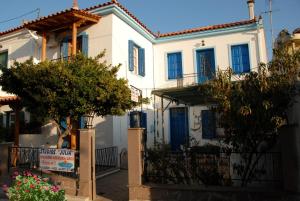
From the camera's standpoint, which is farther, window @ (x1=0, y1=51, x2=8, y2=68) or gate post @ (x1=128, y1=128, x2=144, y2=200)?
window @ (x1=0, y1=51, x2=8, y2=68)

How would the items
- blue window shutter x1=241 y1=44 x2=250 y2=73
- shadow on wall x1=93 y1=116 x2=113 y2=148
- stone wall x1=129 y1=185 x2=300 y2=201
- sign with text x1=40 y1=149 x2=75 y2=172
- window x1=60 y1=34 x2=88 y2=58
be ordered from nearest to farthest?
stone wall x1=129 y1=185 x2=300 y2=201
sign with text x1=40 y1=149 x2=75 y2=172
shadow on wall x1=93 y1=116 x2=113 y2=148
window x1=60 y1=34 x2=88 y2=58
blue window shutter x1=241 y1=44 x2=250 y2=73

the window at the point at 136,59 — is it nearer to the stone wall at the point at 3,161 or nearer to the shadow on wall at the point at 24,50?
the shadow on wall at the point at 24,50

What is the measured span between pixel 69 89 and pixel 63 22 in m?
5.83

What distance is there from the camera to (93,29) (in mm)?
13617

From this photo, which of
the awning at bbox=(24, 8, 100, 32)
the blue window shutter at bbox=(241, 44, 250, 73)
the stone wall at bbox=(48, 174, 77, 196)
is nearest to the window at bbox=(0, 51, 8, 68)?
the awning at bbox=(24, 8, 100, 32)

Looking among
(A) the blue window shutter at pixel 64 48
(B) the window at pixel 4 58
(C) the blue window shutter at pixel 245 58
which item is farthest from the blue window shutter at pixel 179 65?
(B) the window at pixel 4 58

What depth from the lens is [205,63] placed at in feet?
52.6

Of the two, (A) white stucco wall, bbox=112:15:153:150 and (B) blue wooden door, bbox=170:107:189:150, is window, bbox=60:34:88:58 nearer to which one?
(A) white stucco wall, bbox=112:15:153:150

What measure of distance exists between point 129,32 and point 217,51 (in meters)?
4.90

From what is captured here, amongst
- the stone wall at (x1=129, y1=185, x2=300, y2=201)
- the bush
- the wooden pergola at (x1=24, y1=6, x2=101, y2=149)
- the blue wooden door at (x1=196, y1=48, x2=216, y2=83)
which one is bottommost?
the stone wall at (x1=129, y1=185, x2=300, y2=201)

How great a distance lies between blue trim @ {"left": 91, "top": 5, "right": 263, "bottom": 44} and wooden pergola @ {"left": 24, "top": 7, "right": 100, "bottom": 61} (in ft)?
2.07

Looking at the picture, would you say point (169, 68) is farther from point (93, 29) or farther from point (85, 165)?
point (85, 165)

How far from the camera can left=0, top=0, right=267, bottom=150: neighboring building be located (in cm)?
1320

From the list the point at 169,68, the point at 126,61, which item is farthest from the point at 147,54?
the point at 126,61
